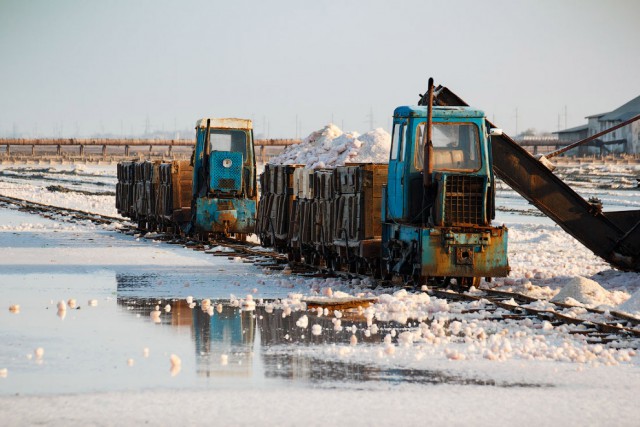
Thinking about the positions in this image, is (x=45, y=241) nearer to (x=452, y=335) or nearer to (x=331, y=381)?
(x=452, y=335)

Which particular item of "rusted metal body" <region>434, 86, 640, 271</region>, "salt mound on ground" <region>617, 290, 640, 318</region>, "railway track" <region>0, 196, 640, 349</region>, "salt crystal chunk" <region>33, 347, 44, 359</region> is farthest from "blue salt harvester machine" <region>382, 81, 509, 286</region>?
"salt crystal chunk" <region>33, 347, 44, 359</region>

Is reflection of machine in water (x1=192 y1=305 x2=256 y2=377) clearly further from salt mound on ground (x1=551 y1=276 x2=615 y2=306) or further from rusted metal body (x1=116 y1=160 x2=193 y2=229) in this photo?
rusted metal body (x1=116 y1=160 x2=193 y2=229)

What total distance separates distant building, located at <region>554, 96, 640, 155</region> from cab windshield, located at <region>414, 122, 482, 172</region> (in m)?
112

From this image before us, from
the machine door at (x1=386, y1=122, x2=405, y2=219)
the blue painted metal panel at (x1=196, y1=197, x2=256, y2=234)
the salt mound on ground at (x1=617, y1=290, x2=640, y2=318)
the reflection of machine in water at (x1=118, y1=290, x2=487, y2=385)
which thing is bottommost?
the reflection of machine in water at (x1=118, y1=290, x2=487, y2=385)

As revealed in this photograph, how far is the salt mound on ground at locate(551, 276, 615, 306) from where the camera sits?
18.3 metres

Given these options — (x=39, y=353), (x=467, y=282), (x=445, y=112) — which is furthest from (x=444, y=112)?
(x=39, y=353)

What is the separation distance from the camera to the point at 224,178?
110 feet

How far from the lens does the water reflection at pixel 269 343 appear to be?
11555mm

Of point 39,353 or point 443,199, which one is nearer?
point 39,353

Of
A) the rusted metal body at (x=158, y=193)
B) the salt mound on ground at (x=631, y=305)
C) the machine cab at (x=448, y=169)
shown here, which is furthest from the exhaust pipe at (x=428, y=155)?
the rusted metal body at (x=158, y=193)

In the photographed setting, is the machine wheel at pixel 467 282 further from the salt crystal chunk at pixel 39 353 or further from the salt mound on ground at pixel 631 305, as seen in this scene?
the salt crystal chunk at pixel 39 353

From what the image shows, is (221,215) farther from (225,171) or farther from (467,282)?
(467,282)

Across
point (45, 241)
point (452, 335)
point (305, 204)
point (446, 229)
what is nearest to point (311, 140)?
point (45, 241)

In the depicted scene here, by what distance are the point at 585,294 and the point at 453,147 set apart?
3356 millimetres
